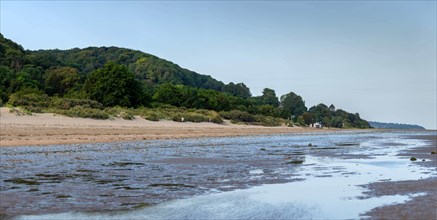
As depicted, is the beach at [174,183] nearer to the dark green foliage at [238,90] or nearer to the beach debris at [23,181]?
the beach debris at [23,181]

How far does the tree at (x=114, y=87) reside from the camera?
2025 inches

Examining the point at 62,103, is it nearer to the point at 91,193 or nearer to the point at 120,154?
the point at 120,154

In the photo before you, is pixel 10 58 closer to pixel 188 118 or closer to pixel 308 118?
pixel 188 118

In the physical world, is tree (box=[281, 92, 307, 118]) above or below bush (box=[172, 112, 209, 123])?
above

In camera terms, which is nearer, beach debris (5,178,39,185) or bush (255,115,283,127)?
beach debris (5,178,39,185)

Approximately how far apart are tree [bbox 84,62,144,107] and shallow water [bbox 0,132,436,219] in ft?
113

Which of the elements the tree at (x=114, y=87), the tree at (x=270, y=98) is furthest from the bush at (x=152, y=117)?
the tree at (x=270, y=98)

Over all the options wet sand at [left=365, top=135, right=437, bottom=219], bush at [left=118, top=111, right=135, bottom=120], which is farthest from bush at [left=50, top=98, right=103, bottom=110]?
wet sand at [left=365, top=135, right=437, bottom=219]

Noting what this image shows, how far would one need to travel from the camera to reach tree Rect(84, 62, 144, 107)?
169ft

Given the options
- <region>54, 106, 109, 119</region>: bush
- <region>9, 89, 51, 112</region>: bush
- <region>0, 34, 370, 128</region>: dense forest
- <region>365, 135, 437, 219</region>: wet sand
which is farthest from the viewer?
<region>0, 34, 370, 128</region>: dense forest

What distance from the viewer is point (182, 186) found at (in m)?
10.7

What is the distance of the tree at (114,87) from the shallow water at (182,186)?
34507 millimetres

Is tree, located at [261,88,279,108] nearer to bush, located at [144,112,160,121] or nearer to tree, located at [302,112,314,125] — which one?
tree, located at [302,112,314,125]

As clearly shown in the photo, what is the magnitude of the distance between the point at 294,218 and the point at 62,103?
3525cm
